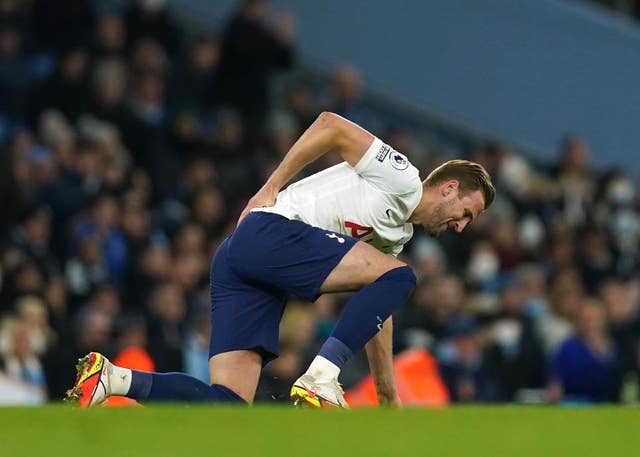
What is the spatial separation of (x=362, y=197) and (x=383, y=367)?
779mm

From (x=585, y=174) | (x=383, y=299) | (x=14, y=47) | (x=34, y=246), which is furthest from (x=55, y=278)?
(x=585, y=174)

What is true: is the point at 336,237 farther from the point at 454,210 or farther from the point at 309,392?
the point at 309,392

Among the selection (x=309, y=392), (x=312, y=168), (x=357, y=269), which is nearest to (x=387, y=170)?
(x=357, y=269)

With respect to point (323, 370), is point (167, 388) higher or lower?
lower

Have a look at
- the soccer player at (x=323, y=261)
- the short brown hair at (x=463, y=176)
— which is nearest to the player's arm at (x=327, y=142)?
the soccer player at (x=323, y=261)

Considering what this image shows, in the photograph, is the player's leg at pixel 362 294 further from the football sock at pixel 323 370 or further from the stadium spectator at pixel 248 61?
the stadium spectator at pixel 248 61

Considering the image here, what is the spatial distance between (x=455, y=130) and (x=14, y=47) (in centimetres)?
544

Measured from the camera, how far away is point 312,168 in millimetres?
12797

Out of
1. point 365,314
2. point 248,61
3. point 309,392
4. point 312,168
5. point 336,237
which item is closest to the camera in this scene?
point 309,392

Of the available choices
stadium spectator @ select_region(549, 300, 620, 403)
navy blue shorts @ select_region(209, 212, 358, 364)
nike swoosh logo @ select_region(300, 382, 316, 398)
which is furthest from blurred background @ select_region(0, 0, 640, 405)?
nike swoosh logo @ select_region(300, 382, 316, 398)

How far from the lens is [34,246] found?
35.5ft

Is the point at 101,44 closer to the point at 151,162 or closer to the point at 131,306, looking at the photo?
the point at 151,162

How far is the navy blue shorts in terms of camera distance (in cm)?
605

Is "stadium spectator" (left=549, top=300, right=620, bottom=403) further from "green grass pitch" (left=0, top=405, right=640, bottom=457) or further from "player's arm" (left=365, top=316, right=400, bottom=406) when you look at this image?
"green grass pitch" (left=0, top=405, right=640, bottom=457)
